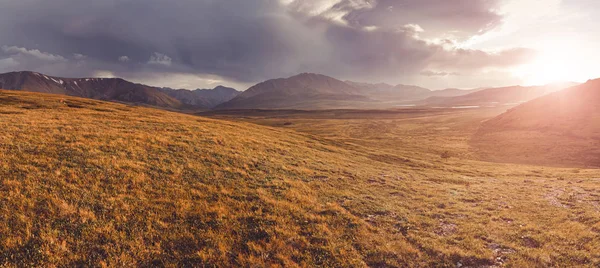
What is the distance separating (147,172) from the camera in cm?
1788

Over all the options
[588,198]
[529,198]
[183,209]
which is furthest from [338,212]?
[588,198]

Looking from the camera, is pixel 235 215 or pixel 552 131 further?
pixel 552 131

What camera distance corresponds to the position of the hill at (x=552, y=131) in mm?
61000

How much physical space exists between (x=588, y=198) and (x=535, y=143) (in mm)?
69968

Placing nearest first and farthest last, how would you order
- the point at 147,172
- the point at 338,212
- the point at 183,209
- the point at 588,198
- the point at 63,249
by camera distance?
the point at 63,249 < the point at 183,209 < the point at 338,212 < the point at 147,172 < the point at 588,198

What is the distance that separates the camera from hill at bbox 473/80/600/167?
61.0 m

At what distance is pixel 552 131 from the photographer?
281ft

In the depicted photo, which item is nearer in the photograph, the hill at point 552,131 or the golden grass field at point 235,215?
the golden grass field at point 235,215

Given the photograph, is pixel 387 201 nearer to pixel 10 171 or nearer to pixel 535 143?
pixel 10 171

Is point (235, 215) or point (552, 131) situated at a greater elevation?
point (552, 131)

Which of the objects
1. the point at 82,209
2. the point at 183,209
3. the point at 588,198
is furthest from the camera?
the point at 588,198

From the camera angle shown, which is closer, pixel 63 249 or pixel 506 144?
pixel 63 249

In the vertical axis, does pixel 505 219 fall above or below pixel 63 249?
below

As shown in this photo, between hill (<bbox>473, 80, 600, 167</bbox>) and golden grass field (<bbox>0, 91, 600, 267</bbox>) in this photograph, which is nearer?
golden grass field (<bbox>0, 91, 600, 267</bbox>)
